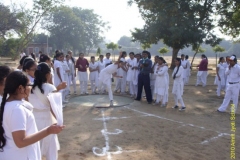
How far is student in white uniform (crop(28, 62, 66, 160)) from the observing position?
11.3 feet

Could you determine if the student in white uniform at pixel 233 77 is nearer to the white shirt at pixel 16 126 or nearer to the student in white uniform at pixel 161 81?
the student in white uniform at pixel 161 81

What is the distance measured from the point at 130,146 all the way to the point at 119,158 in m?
0.61

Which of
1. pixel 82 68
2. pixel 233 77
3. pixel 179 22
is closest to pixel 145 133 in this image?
pixel 233 77

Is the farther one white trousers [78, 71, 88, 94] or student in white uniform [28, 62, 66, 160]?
white trousers [78, 71, 88, 94]

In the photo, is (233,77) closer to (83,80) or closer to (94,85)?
(83,80)

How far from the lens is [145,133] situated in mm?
5988

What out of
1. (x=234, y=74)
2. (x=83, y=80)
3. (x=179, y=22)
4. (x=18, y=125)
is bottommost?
(x=83, y=80)

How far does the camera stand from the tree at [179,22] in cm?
2061

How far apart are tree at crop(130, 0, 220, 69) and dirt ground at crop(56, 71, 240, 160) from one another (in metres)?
12.9

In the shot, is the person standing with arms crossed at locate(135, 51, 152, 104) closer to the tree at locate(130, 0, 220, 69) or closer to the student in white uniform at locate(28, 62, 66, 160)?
the student in white uniform at locate(28, 62, 66, 160)

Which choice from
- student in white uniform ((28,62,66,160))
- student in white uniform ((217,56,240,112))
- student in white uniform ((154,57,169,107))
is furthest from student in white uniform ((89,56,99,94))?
student in white uniform ((28,62,66,160))

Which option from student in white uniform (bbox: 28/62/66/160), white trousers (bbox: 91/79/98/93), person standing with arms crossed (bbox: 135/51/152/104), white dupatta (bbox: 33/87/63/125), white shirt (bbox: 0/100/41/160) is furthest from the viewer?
white trousers (bbox: 91/79/98/93)

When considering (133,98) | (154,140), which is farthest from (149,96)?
(154,140)

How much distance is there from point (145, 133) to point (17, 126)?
172 inches
